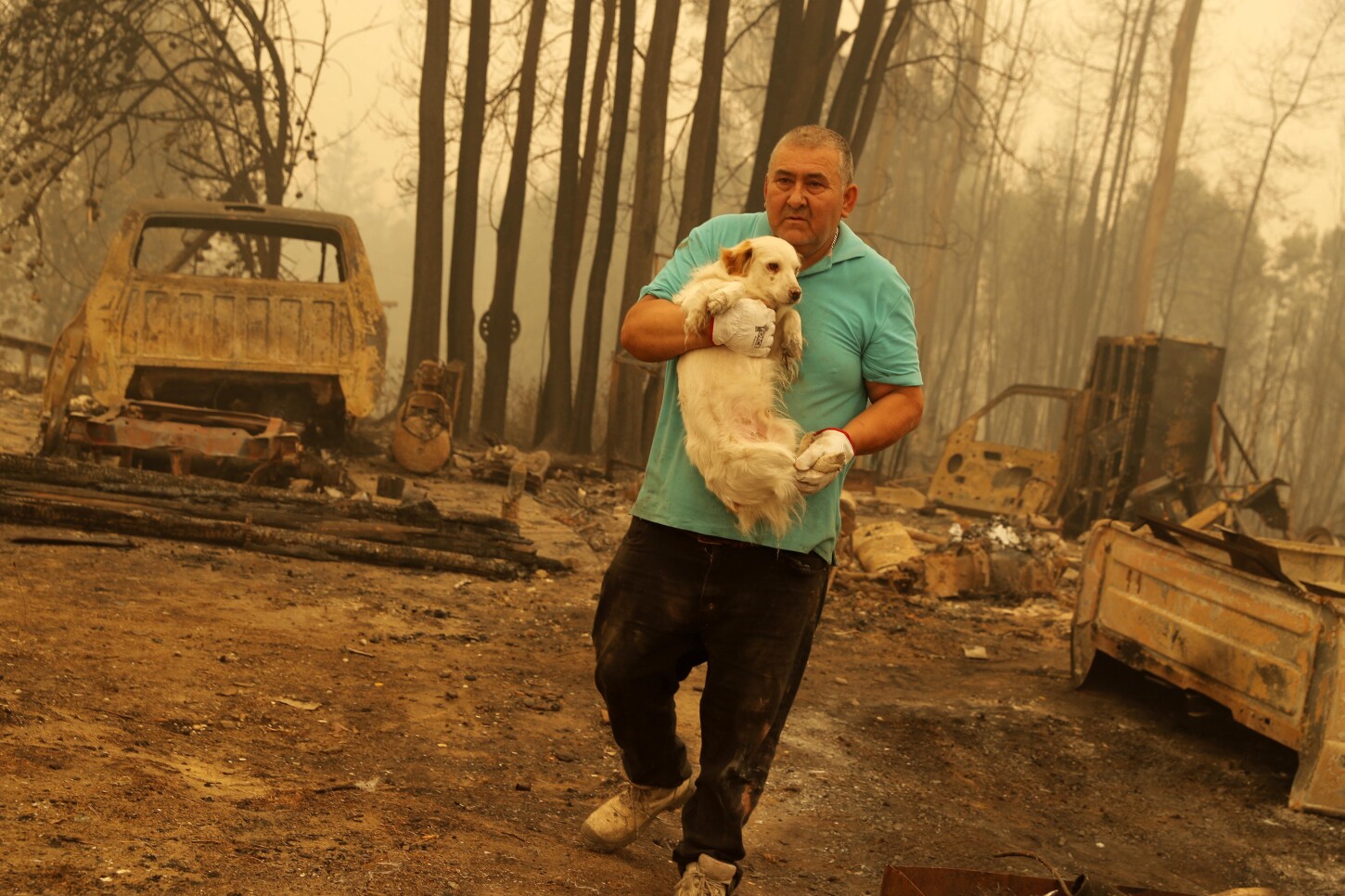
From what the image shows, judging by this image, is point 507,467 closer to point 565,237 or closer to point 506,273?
point 506,273

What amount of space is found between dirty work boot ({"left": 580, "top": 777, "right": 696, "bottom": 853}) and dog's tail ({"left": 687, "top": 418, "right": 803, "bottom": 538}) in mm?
969

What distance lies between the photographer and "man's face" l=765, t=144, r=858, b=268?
116 inches

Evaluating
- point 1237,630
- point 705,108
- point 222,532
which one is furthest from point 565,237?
point 1237,630

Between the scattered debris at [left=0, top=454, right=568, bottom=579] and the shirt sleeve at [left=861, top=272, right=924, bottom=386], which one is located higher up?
the shirt sleeve at [left=861, top=272, right=924, bottom=386]

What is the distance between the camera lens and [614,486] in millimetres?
12398

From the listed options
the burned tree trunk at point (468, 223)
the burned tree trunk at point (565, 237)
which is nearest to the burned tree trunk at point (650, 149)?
the burned tree trunk at point (565, 237)

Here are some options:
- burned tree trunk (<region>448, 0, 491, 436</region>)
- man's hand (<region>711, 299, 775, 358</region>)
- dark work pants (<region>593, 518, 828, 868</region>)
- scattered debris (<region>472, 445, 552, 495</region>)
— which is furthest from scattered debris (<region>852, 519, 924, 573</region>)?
man's hand (<region>711, 299, 775, 358</region>)

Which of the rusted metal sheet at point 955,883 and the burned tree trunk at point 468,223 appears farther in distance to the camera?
the burned tree trunk at point 468,223

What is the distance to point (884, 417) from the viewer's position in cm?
297

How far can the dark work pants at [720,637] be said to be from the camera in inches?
→ 120

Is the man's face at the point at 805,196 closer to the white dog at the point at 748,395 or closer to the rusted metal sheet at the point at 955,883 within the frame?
the white dog at the point at 748,395

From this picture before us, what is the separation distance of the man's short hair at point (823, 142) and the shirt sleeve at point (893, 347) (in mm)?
302

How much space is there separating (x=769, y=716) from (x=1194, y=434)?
1263cm

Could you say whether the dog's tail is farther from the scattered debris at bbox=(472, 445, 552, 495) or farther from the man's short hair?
the scattered debris at bbox=(472, 445, 552, 495)
